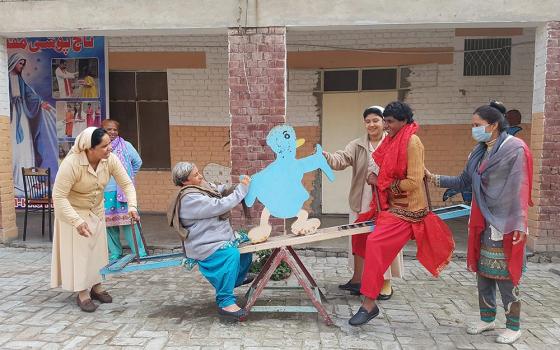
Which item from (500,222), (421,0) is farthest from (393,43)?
(500,222)

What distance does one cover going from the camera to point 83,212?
12.7 ft

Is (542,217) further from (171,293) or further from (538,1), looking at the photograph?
(171,293)

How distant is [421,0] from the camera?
5.10m

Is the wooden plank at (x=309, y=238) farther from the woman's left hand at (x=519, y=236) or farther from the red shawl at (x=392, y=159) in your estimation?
the woman's left hand at (x=519, y=236)

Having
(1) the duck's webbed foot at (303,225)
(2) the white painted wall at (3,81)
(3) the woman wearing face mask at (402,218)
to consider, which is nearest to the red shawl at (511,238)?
(3) the woman wearing face mask at (402,218)

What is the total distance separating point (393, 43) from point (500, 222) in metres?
4.73

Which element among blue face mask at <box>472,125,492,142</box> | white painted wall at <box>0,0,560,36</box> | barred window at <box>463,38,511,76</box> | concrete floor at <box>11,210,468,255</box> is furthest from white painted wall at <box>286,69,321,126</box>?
blue face mask at <box>472,125,492,142</box>

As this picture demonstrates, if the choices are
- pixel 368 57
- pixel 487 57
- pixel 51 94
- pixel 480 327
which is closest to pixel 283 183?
pixel 480 327

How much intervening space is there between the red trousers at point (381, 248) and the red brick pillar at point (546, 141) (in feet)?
9.25

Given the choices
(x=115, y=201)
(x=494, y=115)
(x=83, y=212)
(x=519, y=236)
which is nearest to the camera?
(x=519, y=236)

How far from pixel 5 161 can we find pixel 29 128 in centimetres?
183

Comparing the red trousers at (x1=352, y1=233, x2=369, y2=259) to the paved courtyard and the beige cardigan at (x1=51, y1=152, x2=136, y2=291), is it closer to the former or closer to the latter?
the paved courtyard

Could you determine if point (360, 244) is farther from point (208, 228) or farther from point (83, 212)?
point (83, 212)

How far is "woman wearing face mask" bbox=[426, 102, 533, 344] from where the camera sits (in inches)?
119
